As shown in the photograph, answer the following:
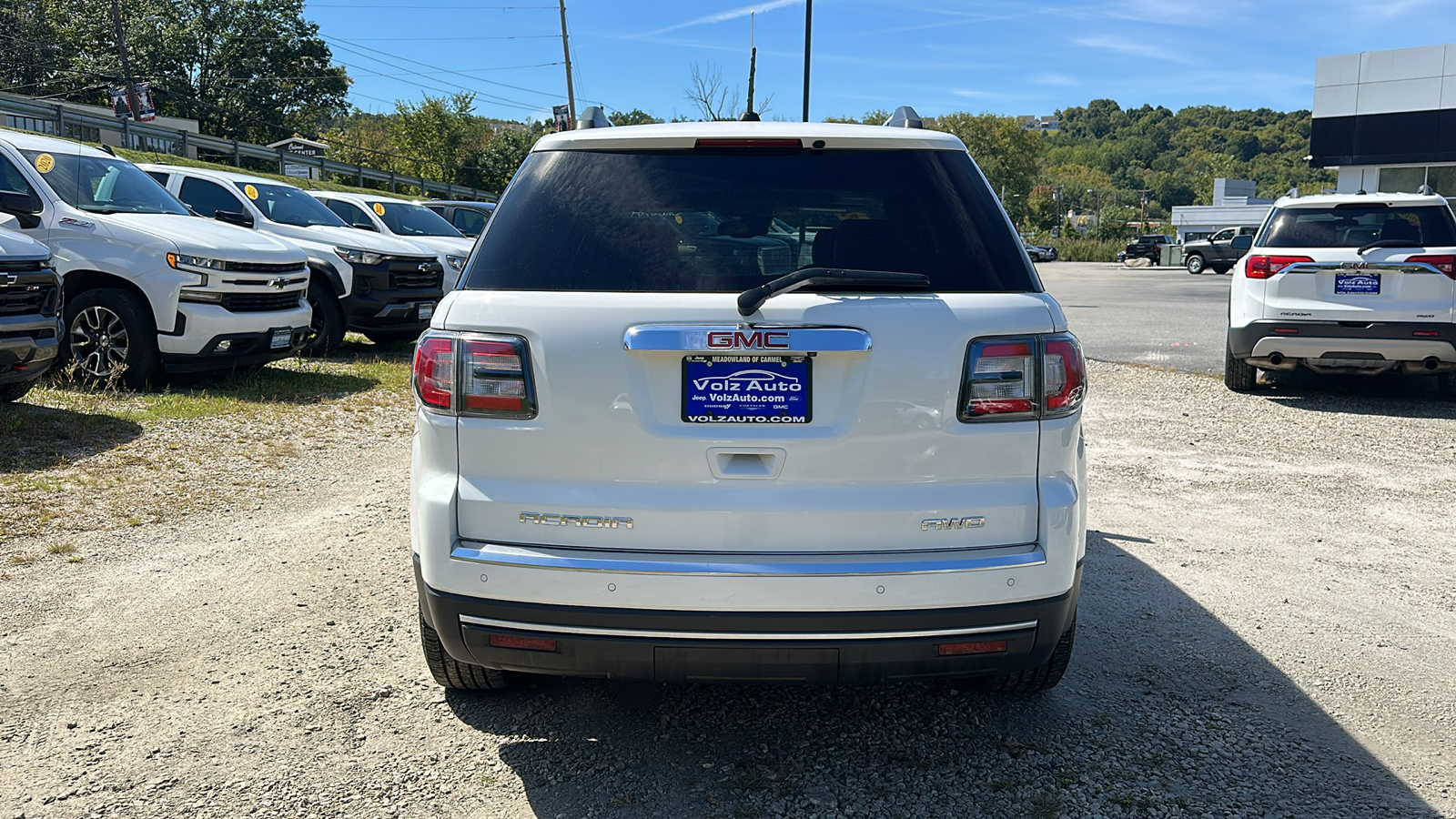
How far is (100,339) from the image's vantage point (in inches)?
354

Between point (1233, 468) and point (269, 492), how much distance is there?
6112 millimetres

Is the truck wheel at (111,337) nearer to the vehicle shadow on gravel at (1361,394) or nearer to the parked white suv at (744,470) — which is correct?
the parked white suv at (744,470)

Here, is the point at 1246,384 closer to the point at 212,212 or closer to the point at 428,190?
the point at 212,212

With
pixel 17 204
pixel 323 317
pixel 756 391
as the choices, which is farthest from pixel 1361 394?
pixel 17 204

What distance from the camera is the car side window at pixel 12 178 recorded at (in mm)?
8750

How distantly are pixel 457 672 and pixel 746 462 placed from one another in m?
1.32

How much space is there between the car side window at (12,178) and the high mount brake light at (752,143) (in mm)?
Result: 7846

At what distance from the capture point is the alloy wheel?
29.4 ft

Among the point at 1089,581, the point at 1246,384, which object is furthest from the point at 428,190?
the point at 1089,581

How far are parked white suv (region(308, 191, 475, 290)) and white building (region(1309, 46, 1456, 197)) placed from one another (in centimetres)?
3104

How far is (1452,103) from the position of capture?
112 feet

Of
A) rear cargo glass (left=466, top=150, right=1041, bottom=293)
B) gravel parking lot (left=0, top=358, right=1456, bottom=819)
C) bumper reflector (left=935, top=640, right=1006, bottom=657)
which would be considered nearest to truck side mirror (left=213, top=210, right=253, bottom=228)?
gravel parking lot (left=0, top=358, right=1456, bottom=819)

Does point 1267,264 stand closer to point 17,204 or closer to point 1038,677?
point 1038,677

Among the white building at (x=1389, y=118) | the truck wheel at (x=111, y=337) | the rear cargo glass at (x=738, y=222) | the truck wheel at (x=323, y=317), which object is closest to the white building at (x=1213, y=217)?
the white building at (x=1389, y=118)
